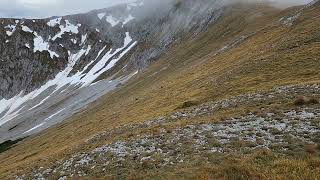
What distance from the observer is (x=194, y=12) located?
6752 inches

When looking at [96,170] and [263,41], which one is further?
[263,41]

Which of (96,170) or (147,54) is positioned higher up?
(96,170)

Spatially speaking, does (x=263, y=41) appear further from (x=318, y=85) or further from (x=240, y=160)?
(x=240, y=160)

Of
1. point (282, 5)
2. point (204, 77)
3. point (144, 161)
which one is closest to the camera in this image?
point (144, 161)

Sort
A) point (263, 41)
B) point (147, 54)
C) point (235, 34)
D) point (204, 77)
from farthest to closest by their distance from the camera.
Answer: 1. point (147, 54)
2. point (235, 34)
3. point (263, 41)
4. point (204, 77)

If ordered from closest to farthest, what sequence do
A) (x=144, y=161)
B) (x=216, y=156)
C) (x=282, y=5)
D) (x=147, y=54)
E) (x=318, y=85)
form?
(x=216, y=156) → (x=144, y=161) → (x=318, y=85) → (x=282, y=5) → (x=147, y=54)

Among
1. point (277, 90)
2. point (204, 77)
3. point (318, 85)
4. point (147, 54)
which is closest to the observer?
point (318, 85)

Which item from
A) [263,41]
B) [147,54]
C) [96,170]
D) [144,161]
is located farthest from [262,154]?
[147,54]

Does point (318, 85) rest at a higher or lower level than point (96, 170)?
lower

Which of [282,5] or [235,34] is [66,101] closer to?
[235,34]

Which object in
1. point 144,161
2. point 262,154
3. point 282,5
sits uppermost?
point 144,161

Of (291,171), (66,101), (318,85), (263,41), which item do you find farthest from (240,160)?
(66,101)

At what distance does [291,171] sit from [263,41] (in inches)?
2322

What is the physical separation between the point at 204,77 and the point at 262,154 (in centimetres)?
4424
